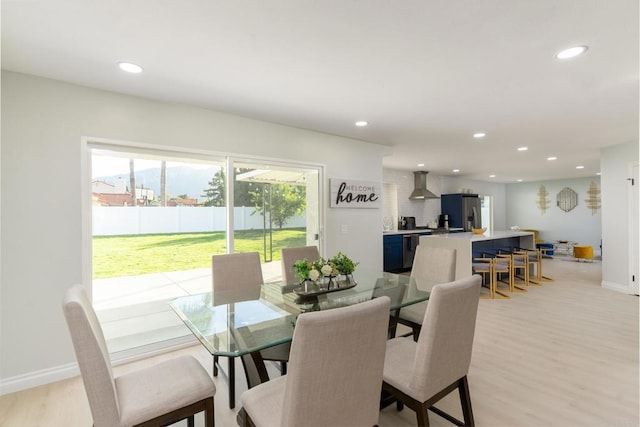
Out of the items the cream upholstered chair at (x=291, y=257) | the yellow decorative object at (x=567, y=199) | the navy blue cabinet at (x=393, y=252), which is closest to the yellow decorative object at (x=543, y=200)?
the yellow decorative object at (x=567, y=199)

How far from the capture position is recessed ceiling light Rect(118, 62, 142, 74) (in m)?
2.19

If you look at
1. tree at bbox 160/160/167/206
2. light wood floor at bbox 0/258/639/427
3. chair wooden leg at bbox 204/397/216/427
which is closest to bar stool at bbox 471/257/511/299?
light wood floor at bbox 0/258/639/427

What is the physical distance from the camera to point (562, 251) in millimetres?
9203

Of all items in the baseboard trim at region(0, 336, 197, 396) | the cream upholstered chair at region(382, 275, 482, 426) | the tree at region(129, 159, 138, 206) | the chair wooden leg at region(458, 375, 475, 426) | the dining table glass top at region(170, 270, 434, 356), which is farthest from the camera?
the tree at region(129, 159, 138, 206)

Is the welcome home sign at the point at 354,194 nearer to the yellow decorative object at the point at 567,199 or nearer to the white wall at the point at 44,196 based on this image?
the white wall at the point at 44,196

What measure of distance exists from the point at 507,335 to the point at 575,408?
126 cm

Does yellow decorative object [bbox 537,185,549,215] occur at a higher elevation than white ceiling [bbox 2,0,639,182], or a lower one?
lower

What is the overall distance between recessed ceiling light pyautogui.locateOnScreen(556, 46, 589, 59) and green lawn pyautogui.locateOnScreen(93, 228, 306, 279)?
3.21m

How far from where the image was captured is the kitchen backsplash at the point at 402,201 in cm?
751

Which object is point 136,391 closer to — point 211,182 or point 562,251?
point 211,182

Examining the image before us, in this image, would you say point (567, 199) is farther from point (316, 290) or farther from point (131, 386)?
point (131, 386)

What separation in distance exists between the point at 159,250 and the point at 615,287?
6.87 m

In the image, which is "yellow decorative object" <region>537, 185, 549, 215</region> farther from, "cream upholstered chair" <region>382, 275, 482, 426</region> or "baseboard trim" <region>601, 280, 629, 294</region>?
"cream upholstered chair" <region>382, 275, 482, 426</region>

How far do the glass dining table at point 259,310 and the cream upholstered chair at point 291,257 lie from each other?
1.13ft
